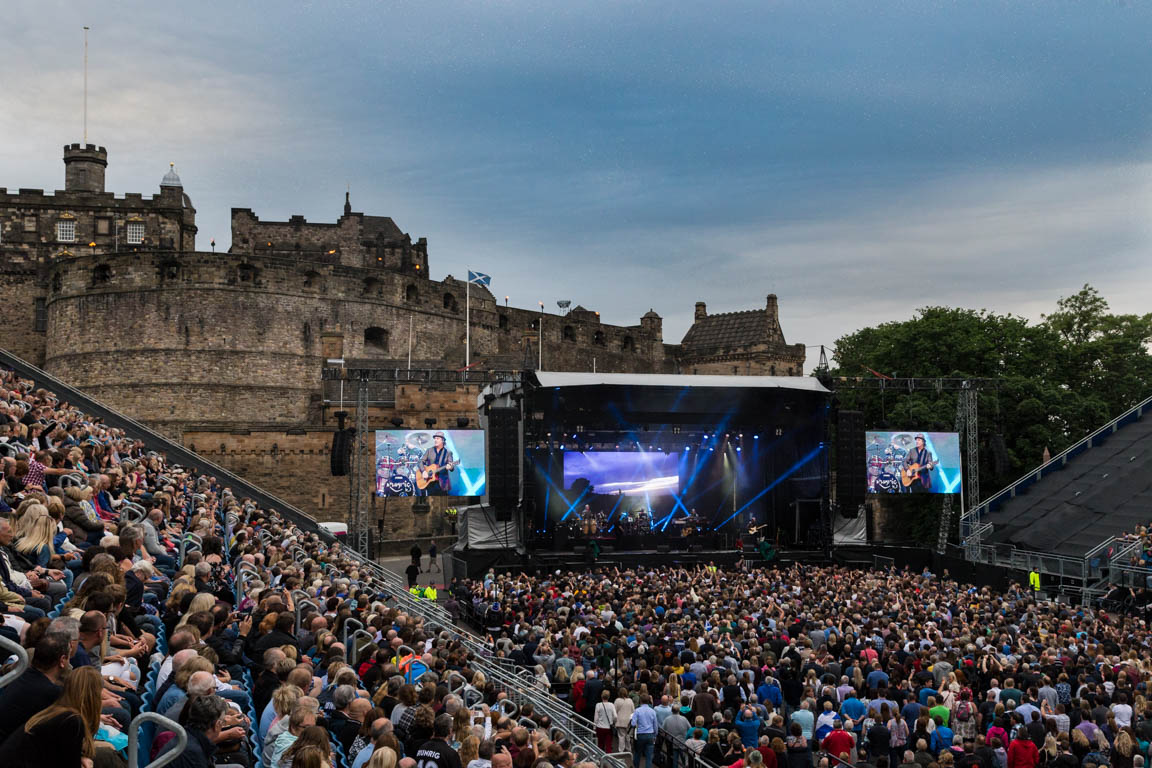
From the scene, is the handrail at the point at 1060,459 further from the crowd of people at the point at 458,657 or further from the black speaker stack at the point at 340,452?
the black speaker stack at the point at 340,452

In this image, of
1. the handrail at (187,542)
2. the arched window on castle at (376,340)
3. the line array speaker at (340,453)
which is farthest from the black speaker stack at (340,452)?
the handrail at (187,542)

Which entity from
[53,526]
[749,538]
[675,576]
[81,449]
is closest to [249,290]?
[749,538]

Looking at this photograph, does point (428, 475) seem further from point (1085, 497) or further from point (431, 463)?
point (1085, 497)

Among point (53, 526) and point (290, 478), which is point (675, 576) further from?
point (290, 478)

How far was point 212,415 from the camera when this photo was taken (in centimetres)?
4438

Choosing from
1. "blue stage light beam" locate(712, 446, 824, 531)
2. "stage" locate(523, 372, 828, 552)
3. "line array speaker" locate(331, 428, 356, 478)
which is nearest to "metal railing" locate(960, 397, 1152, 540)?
"stage" locate(523, 372, 828, 552)

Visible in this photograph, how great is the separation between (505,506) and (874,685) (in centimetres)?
1723

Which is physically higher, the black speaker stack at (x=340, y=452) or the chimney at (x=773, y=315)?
the chimney at (x=773, y=315)

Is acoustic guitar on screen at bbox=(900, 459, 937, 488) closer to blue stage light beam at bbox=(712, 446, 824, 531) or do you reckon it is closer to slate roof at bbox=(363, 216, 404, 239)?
blue stage light beam at bbox=(712, 446, 824, 531)

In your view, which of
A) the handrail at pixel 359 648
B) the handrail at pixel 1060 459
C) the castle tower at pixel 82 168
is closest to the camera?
the handrail at pixel 359 648

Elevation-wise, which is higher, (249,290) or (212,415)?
(249,290)

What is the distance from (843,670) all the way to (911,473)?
19.8 metres

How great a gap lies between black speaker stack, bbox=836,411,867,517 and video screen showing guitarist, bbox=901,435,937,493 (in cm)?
304

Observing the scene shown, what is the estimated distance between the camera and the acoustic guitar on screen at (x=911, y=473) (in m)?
32.4
